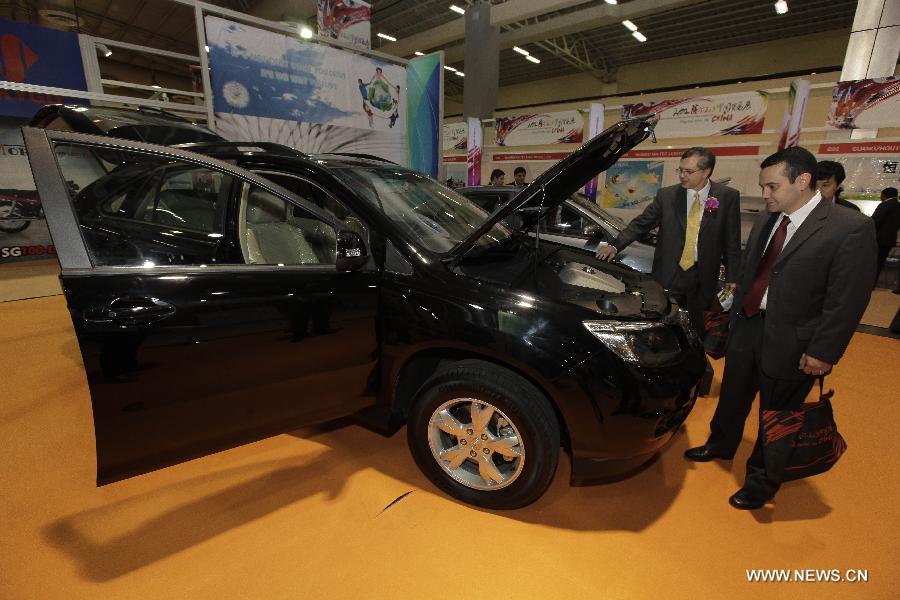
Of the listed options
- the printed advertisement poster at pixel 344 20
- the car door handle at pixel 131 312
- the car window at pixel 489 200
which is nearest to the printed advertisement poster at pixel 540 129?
the printed advertisement poster at pixel 344 20

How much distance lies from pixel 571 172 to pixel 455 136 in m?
10.7

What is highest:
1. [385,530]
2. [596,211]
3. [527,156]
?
[527,156]

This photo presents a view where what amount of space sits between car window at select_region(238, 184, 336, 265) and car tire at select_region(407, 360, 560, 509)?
3.16ft

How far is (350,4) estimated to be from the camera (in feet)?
20.3

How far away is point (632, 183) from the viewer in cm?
874

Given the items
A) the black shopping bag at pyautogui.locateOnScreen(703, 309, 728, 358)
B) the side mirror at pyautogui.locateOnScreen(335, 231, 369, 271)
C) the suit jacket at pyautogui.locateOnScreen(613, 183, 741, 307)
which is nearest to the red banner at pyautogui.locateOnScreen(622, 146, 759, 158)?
the suit jacket at pyautogui.locateOnScreen(613, 183, 741, 307)

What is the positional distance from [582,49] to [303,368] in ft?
61.9

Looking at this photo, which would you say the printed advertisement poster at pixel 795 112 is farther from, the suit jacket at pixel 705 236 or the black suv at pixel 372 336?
the black suv at pixel 372 336

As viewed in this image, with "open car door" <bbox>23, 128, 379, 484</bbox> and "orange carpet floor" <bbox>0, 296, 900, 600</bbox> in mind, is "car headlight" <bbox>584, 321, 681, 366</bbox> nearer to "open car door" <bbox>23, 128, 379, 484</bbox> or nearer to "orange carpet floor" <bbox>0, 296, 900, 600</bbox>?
"orange carpet floor" <bbox>0, 296, 900, 600</bbox>

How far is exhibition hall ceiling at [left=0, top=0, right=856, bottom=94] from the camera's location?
11656 mm

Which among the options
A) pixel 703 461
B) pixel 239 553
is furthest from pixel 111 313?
pixel 703 461

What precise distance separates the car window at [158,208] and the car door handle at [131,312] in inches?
23.2

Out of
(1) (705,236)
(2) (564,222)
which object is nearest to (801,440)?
(1) (705,236)

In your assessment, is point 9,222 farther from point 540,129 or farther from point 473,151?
point 540,129
